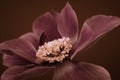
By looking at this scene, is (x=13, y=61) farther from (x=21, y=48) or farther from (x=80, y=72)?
(x=80, y=72)

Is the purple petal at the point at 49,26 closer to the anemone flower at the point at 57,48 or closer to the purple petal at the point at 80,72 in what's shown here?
the anemone flower at the point at 57,48

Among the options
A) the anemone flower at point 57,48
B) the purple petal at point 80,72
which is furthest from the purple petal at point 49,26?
the purple petal at point 80,72

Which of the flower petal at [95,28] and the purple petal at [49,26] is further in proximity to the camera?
the purple petal at [49,26]

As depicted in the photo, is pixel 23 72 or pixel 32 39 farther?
pixel 32 39

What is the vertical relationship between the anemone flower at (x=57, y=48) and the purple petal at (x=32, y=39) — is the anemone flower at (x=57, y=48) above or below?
below

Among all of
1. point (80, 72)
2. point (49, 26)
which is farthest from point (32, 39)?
point (80, 72)

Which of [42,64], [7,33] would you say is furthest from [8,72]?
[7,33]

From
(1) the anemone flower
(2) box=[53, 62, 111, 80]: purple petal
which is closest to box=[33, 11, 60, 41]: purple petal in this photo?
(1) the anemone flower
